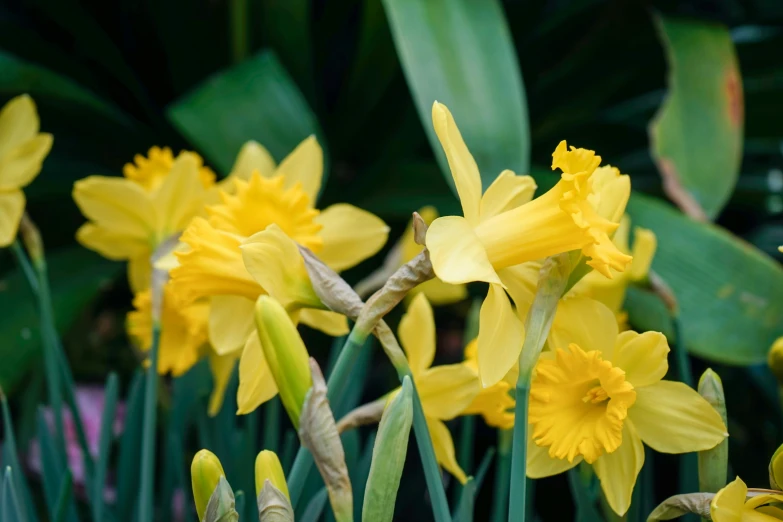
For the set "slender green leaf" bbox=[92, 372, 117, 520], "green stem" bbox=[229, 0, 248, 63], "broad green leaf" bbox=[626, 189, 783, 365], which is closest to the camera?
"slender green leaf" bbox=[92, 372, 117, 520]

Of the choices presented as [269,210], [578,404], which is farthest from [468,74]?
[578,404]

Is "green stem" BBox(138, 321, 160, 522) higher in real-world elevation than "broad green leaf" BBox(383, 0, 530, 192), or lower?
lower

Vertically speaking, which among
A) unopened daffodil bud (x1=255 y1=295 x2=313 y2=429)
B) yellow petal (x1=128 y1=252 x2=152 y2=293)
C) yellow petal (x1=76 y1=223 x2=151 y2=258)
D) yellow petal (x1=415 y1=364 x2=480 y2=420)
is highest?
unopened daffodil bud (x1=255 y1=295 x2=313 y2=429)

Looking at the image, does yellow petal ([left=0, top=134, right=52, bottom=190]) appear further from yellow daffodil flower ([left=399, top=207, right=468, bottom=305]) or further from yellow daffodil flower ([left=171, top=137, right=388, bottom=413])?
yellow daffodil flower ([left=399, top=207, right=468, bottom=305])

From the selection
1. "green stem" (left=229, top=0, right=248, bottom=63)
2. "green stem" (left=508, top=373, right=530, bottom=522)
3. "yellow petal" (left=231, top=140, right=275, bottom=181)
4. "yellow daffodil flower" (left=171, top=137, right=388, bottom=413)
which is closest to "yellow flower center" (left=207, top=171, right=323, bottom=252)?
"yellow daffodil flower" (left=171, top=137, right=388, bottom=413)

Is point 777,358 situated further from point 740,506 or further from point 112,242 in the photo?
point 112,242

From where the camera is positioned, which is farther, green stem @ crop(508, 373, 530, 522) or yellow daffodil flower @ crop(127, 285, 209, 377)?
yellow daffodil flower @ crop(127, 285, 209, 377)
